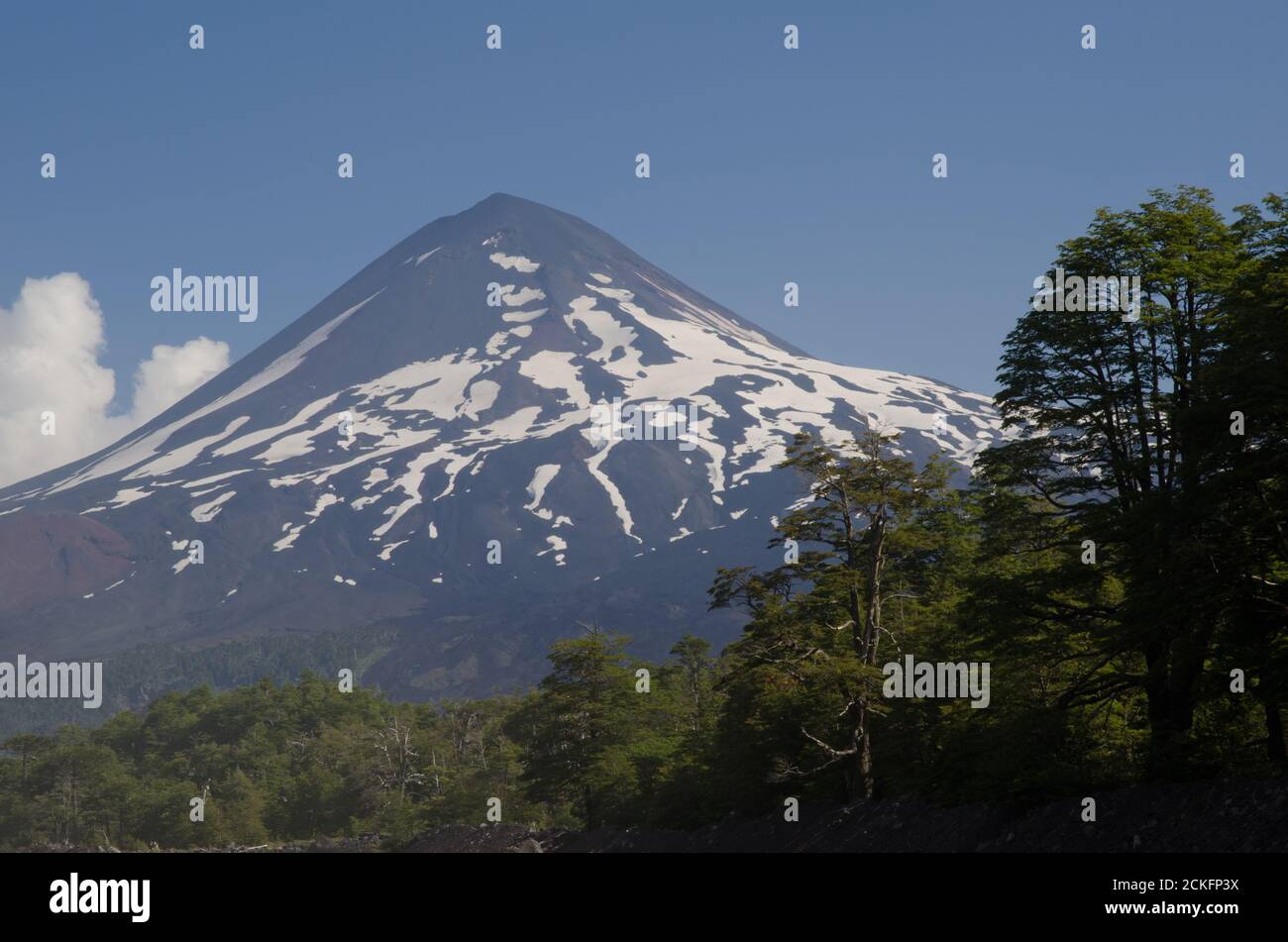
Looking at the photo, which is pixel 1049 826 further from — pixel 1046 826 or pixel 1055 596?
pixel 1055 596

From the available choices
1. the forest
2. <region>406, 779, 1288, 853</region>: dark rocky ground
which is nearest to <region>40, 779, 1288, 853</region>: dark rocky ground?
<region>406, 779, 1288, 853</region>: dark rocky ground

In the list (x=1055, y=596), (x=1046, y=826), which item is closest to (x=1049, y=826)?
(x=1046, y=826)

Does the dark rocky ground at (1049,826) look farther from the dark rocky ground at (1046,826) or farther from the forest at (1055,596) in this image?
the forest at (1055,596)

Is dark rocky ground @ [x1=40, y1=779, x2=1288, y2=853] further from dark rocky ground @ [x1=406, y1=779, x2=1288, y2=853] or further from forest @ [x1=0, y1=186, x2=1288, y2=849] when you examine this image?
forest @ [x1=0, y1=186, x2=1288, y2=849]

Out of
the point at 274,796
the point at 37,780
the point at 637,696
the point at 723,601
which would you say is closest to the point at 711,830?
the point at 723,601

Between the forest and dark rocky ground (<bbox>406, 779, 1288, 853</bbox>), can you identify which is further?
the forest
